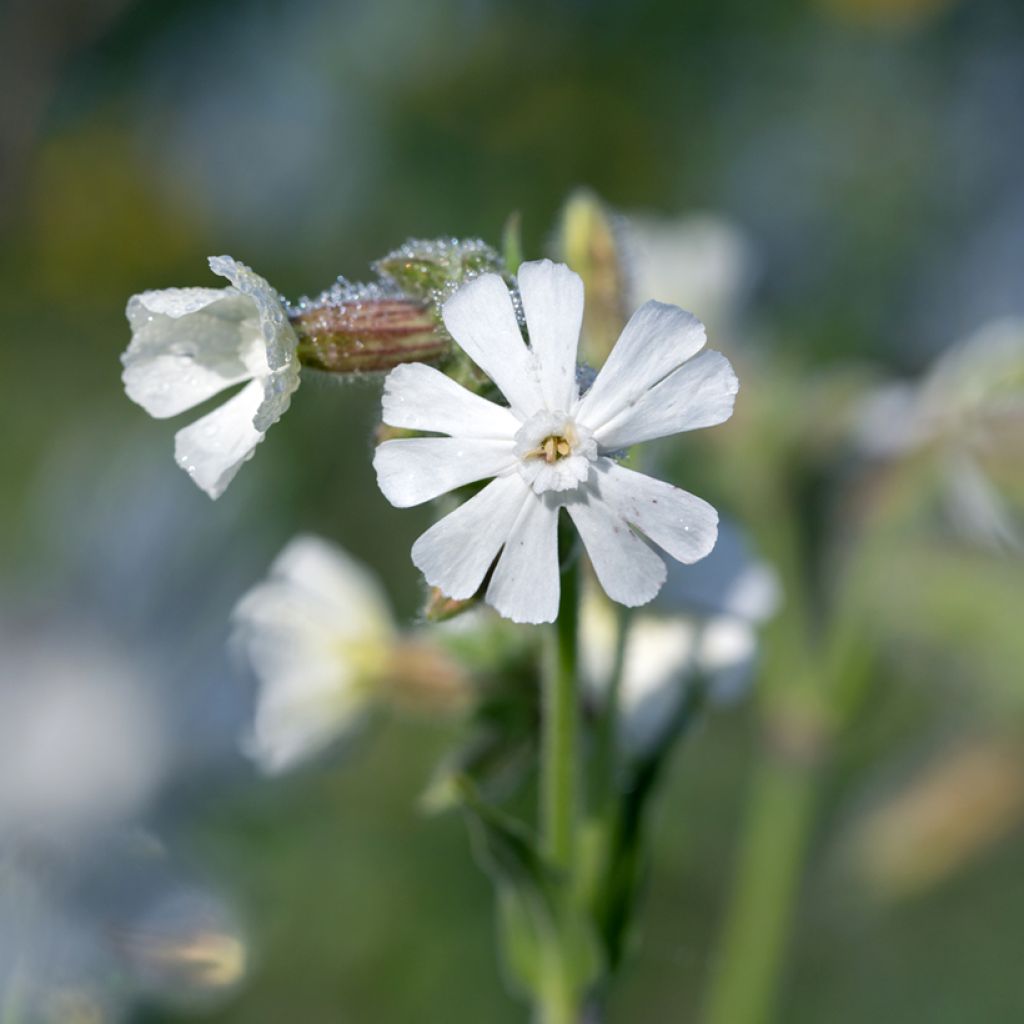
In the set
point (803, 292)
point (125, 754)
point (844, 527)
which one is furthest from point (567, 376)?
point (803, 292)

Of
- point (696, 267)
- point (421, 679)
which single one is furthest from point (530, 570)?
point (696, 267)

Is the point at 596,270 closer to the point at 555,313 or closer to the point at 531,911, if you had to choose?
the point at 555,313

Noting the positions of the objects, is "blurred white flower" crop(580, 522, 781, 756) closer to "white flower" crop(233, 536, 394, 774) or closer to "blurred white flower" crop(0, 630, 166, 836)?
"white flower" crop(233, 536, 394, 774)

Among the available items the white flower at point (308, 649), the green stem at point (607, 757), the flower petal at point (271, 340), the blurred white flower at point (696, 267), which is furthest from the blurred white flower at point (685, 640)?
the blurred white flower at point (696, 267)

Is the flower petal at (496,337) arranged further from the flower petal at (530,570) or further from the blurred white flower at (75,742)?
the blurred white flower at (75,742)

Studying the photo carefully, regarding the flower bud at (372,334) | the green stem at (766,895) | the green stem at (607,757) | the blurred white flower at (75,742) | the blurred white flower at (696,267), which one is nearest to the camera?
the blurred white flower at (75,742)

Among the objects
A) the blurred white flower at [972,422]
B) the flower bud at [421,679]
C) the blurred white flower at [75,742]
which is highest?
the blurred white flower at [972,422]

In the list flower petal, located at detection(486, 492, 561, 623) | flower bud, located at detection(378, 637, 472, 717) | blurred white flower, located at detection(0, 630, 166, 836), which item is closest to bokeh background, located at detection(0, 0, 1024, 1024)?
blurred white flower, located at detection(0, 630, 166, 836)
